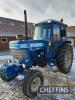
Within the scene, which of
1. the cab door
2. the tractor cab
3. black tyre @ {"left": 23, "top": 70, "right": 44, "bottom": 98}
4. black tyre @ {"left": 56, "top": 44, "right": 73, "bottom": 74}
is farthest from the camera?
black tyre @ {"left": 56, "top": 44, "right": 73, "bottom": 74}

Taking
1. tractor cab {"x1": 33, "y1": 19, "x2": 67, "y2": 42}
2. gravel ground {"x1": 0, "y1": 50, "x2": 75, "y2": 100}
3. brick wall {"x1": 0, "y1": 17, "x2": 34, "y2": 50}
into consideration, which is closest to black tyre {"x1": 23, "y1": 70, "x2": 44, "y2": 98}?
gravel ground {"x1": 0, "y1": 50, "x2": 75, "y2": 100}

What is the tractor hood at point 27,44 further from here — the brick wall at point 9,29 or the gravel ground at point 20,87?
the brick wall at point 9,29

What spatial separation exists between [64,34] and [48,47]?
148 cm

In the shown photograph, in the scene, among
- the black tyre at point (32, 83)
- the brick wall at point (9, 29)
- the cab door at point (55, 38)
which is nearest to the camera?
the black tyre at point (32, 83)

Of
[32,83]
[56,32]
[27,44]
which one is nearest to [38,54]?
[27,44]

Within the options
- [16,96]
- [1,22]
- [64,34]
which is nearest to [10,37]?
[1,22]

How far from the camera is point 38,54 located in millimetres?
6570

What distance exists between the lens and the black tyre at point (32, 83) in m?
5.09

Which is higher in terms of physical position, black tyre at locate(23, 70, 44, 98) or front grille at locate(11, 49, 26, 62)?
front grille at locate(11, 49, 26, 62)

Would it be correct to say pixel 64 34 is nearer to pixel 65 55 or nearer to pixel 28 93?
pixel 65 55

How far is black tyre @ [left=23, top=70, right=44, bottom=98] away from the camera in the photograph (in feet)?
16.7

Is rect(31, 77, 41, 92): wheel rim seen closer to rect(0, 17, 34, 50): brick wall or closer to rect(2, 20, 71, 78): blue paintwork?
rect(2, 20, 71, 78): blue paintwork

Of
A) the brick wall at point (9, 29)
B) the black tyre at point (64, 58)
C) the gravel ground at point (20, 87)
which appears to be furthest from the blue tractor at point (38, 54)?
the brick wall at point (9, 29)

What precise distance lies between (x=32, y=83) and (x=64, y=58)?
8.99 ft
